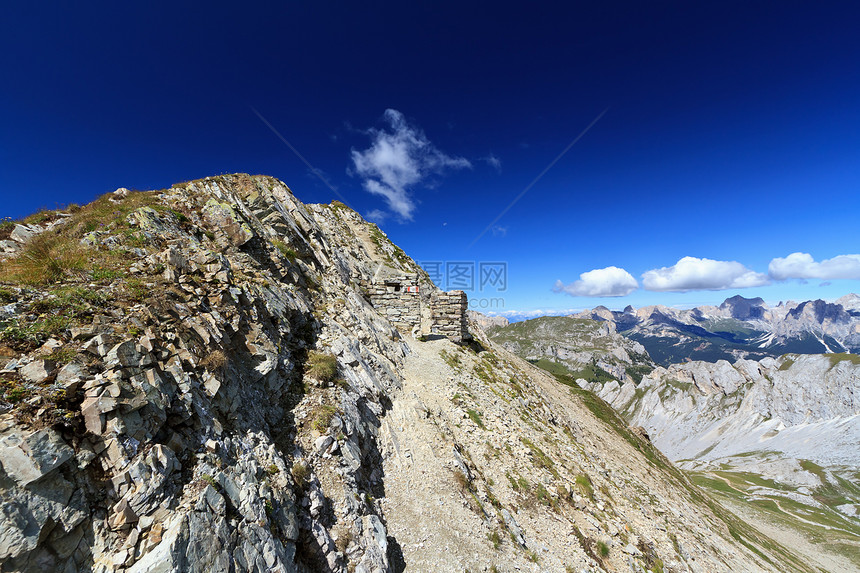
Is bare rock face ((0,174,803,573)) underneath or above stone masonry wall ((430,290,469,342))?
underneath

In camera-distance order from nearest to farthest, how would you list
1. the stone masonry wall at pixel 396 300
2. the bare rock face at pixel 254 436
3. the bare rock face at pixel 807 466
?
the bare rock face at pixel 254 436 < the stone masonry wall at pixel 396 300 < the bare rock face at pixel 807 466

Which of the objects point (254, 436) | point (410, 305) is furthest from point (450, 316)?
point (254, 436)

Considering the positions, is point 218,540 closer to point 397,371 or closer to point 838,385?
point 397,371

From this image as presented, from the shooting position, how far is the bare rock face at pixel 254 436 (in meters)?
5.78

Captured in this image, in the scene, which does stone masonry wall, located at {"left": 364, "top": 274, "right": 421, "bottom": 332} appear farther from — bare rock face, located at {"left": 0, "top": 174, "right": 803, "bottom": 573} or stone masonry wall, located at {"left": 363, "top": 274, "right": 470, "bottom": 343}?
bare rock face, located at {"left": 0, "top": 174, "right": 803, "bottom": 573}

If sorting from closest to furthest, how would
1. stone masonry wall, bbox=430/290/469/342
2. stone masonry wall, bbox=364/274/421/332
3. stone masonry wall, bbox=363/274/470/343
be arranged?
stone masonry wall, bbox=430/290/469/342 → stone masonry wall, bbox=363/274/470/343 → stone masonry wall, bbox=364/274/421/332

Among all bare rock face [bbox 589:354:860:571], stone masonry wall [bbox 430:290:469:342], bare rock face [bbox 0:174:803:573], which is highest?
stone masonry wall [bbox 430:290:469:342]

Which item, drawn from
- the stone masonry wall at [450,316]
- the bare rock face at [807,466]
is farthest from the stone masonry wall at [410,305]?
the bare rock face at [807,466]

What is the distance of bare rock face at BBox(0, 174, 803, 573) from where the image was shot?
19.0 ft

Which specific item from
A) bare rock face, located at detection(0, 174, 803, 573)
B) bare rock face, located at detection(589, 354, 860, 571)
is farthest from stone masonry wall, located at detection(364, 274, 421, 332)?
bare rock face, located at detection(589, 354, 860, 571)

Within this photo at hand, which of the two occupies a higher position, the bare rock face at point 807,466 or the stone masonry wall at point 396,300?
the stone masonry wall at point 396,300

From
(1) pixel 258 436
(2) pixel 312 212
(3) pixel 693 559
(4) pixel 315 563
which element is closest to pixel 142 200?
(1) pixel 258 436

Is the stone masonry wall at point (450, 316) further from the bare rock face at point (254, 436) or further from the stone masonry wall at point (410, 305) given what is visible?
the bare rock face at point (254, 436)

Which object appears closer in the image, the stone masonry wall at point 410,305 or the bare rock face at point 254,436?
the bare rock face at point 254,436
